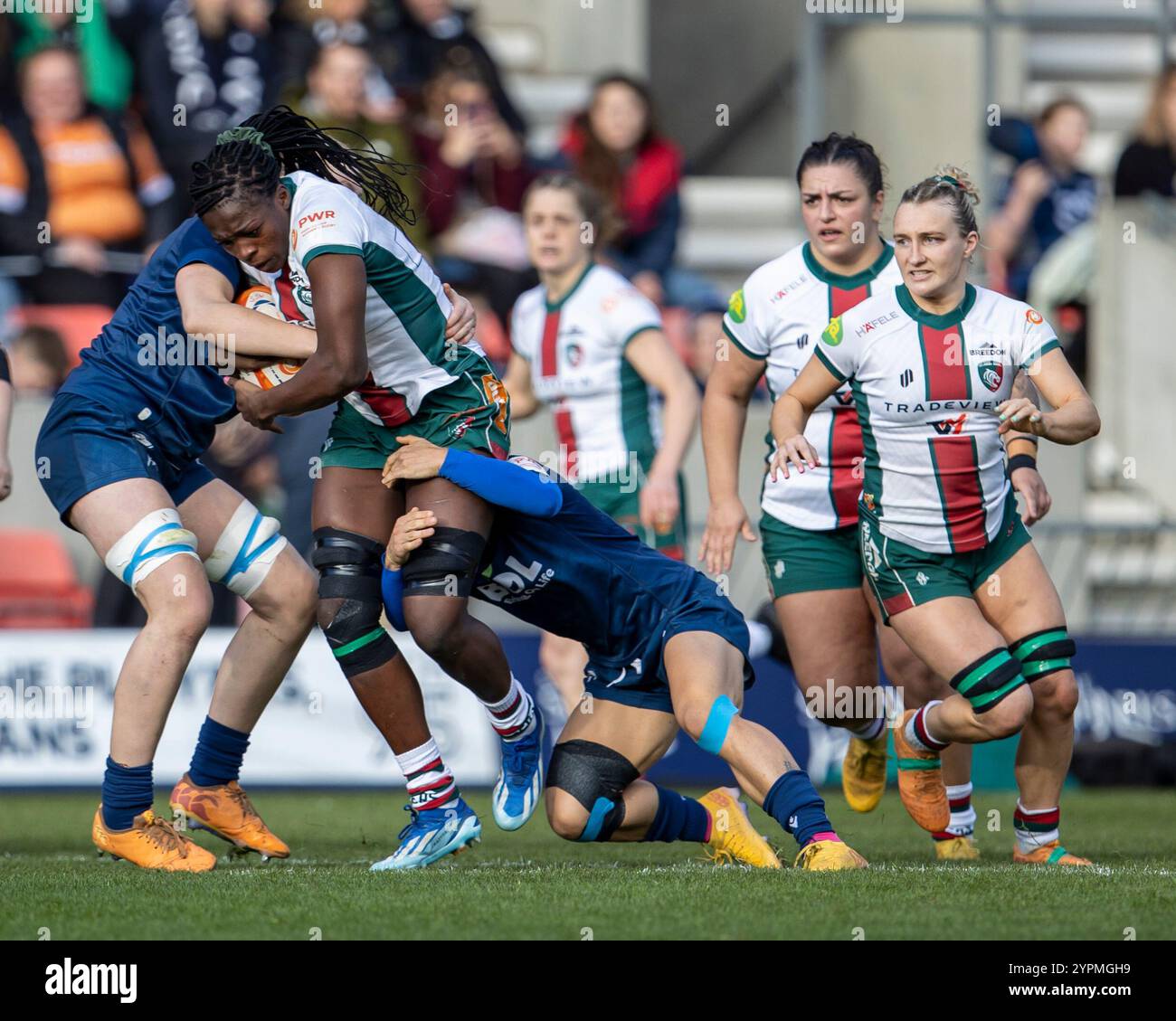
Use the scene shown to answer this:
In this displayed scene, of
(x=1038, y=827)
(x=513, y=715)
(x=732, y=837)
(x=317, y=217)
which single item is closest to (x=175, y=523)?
(x=317, y=217)

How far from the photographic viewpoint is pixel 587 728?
574 centimetres

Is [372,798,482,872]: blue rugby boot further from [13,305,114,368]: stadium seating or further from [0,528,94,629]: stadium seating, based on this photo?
[13,305,114,368]: stadium seating

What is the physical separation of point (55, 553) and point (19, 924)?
6.15 m

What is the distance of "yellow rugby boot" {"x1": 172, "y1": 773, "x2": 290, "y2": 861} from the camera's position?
5809 millimetres

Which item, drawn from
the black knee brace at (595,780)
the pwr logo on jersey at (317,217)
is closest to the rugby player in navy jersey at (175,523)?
the pwr logo on jersey at (317,217)

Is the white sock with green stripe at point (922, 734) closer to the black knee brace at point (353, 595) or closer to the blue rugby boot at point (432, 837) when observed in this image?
the blue rugby boot at point (432, 837)

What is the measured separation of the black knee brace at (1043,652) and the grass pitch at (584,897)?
1.97ft

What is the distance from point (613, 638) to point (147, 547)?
4.68 feet

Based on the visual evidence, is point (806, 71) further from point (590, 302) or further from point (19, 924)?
point (19, 924)

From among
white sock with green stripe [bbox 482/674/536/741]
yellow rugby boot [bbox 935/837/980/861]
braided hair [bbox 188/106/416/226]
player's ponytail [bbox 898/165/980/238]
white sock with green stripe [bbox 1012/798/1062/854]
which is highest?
braided hair [bbox 188/106/416/226]

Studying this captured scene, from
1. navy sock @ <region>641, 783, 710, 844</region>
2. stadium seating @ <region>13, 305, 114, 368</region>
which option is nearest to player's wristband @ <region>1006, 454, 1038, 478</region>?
navy sock @ <region>641, 783, 710, 844</region>

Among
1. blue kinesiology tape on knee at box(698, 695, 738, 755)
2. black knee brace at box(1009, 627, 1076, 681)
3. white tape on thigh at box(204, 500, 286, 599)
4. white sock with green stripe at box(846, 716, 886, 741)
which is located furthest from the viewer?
white sock with green stripe at box(846, 716, 886, 741)

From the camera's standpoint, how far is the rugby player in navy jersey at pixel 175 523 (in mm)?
5488

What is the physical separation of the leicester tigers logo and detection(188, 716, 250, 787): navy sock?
8.33 ft
